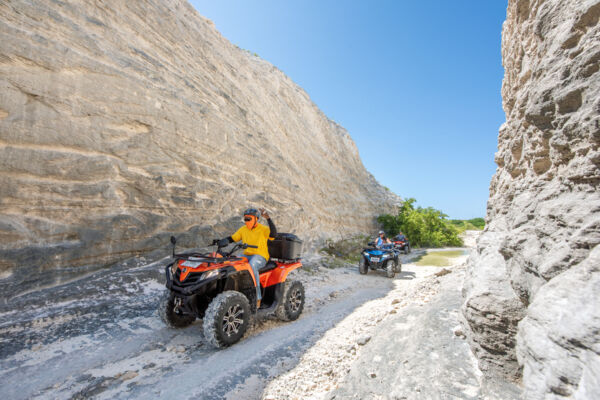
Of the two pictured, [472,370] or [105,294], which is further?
[105,294]

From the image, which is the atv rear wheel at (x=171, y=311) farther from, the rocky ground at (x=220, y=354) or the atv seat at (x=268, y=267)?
the atv seat at (x=268, y=267)

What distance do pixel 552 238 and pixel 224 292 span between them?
3659 mm

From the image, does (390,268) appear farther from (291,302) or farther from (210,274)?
(210,274)

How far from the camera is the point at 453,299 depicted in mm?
3889

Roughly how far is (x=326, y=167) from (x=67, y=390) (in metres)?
17.9

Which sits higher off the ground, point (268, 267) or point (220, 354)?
point (268, 267)

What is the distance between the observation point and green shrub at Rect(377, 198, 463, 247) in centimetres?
2398

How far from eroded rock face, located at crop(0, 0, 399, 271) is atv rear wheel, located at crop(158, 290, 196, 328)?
109 inches

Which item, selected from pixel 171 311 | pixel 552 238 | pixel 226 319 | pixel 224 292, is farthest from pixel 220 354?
pixel 552 238

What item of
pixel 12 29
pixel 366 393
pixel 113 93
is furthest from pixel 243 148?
pixel 366 393

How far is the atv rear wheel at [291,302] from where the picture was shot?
196 inches

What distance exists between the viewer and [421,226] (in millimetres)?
24547

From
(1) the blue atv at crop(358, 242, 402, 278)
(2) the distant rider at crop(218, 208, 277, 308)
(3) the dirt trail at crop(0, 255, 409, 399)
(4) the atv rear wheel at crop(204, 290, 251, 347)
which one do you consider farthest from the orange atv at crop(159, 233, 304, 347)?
(1) the blue atv at crop(358, 242, 402, 278)

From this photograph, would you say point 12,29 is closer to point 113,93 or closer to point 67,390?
point 113,93
